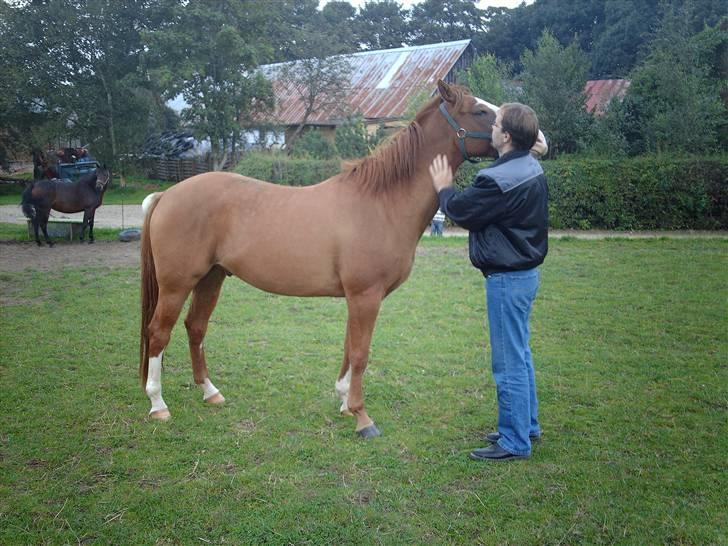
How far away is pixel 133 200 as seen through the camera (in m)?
21.7

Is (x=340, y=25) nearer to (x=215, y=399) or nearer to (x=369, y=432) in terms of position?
(x=215, y=399)

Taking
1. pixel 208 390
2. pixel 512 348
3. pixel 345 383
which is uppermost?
pixel 512 348

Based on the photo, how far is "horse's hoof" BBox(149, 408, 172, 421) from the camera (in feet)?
13.0

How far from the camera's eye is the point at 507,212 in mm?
3162

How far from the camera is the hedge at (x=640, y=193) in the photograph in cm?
1243

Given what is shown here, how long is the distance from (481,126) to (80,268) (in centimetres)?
786

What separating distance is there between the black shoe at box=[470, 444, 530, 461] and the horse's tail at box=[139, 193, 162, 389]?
2.45 meters

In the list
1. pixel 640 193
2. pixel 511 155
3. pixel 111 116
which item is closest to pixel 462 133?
pixel 511 155

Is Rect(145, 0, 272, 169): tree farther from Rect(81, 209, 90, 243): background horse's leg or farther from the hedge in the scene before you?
the hedge

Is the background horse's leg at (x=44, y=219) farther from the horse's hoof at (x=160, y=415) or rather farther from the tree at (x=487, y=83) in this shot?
the tree at (x=487, y=83)

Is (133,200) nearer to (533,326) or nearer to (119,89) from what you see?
(119,89)

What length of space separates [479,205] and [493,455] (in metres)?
1.53

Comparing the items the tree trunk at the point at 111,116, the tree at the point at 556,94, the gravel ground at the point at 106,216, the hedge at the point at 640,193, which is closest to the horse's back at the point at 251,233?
the hedge at the point at 640,193

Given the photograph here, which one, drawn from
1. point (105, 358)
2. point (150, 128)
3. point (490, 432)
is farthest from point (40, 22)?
point (490, 432)
